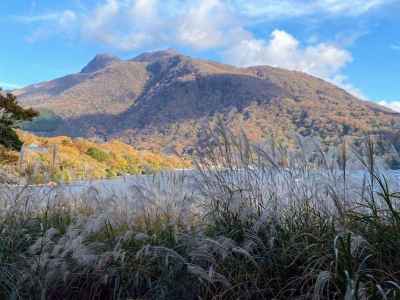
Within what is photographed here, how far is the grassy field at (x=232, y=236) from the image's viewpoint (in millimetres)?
3115

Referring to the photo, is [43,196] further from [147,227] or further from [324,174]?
[324,174]

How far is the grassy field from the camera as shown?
3.12 metres

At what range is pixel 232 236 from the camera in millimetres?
3725

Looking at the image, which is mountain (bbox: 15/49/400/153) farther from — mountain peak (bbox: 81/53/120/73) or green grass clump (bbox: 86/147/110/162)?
mountain peak (bbox: 81/53/120/73)

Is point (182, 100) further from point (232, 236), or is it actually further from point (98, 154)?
point (232, 236)

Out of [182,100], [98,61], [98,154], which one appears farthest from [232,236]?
[98,61]

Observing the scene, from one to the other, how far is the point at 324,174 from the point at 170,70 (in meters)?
101

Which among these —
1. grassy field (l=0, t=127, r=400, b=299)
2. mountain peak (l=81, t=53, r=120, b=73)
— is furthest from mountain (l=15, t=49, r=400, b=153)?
mountain peak (l=81, t=53, r=120, b=73)

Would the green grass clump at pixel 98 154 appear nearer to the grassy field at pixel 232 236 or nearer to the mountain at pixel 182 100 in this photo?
the mountain at pixel 182 100

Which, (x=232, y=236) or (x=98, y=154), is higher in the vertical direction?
(x=232, y=236)

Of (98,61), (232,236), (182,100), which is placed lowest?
(232,236)

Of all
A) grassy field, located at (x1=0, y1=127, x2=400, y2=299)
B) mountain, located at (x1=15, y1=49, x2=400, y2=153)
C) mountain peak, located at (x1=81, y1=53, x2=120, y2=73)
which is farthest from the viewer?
mountain peak, located at (x1=81, y1=53, x2=120, y2=73)

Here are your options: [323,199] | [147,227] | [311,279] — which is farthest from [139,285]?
[323,199]

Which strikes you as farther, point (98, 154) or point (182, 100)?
point (182, 100)
